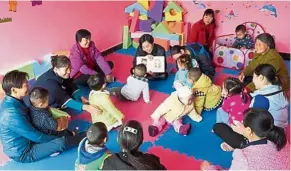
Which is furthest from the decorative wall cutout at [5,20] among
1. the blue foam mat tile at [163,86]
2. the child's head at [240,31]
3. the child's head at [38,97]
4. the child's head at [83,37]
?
the child's head at [240,31]

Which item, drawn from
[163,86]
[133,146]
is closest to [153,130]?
[163,86]

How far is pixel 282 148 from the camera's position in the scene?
6.82ft

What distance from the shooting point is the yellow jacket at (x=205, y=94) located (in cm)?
343

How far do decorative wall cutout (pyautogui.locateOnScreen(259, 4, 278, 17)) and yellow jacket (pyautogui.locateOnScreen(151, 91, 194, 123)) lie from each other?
2513 mm

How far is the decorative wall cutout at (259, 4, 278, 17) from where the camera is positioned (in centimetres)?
491

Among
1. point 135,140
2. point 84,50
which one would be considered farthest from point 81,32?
point 135,140

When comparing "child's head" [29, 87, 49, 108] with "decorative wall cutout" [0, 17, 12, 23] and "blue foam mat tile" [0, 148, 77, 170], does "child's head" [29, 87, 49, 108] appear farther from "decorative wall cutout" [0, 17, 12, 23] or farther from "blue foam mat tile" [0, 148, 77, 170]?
"decorative wall cutout" [0, 17, 12, 23]

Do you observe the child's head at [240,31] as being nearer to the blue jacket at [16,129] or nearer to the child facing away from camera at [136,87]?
the child facing away from camera at [136,87]

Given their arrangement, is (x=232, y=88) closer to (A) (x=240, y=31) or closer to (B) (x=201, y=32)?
(A) (x=240, y=31)

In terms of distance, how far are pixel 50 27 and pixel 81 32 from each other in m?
0.45

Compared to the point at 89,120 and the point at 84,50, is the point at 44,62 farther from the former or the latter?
the point at 89,120

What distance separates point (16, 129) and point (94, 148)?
741mm

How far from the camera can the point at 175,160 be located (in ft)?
9.37

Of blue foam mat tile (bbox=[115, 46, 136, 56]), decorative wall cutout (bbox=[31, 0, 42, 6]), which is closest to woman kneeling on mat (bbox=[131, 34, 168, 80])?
blue foam mat tile (bbox=[115, 46, 136, 56])
